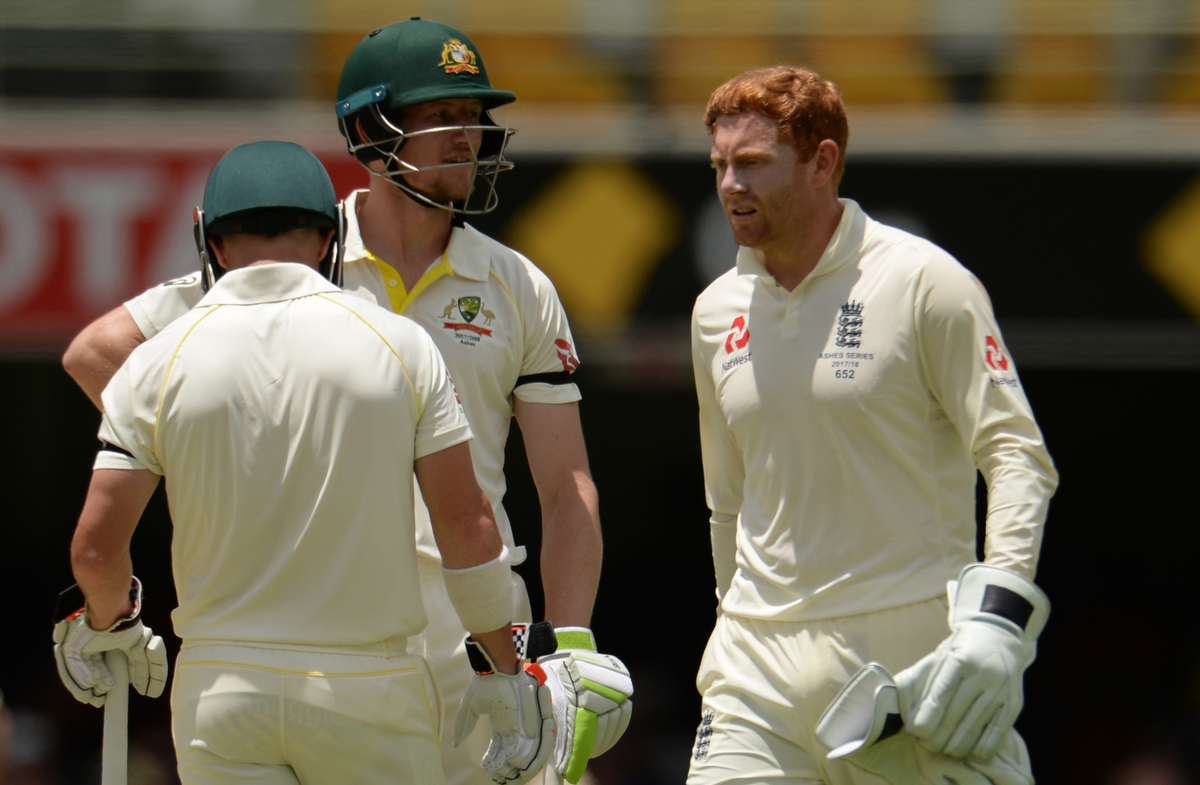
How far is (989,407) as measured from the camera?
8.41 feet

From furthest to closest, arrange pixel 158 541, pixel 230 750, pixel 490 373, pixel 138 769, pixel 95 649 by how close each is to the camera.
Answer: pixel 158 541
pixel 138 769
pixel 490 373
pixel 95 649
pixel 230 750

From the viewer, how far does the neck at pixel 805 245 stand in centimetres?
286

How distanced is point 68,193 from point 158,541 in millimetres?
2989

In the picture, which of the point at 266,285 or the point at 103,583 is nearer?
the point at 266,285

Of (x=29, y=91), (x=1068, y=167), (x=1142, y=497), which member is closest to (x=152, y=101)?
(x=29, y=91)

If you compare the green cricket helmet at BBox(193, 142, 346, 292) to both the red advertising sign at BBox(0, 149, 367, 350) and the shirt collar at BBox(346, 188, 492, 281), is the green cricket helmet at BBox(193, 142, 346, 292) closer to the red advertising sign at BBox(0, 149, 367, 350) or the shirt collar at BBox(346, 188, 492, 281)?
the shirt collar at BBox(346, 188, 492, 281)

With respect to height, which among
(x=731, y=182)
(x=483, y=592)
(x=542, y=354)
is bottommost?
(x=483, y=592)

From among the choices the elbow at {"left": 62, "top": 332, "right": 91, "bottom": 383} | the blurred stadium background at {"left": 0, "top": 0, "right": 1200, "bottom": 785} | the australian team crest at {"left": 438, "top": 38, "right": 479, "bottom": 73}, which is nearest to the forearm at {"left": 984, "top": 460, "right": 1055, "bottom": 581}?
the australian team crest at {"left": 438, "top": 38, "right": 479, "bottom": 73}

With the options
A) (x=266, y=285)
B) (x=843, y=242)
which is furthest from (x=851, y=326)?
(x=266, y=285)

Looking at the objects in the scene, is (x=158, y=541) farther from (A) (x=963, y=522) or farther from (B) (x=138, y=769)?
(A) (x=963, y=522)

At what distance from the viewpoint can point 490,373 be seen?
294 centimetres

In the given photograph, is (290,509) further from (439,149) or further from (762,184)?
(762,184)

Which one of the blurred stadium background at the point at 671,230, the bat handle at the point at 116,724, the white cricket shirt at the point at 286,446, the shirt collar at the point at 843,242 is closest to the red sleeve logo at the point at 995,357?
the shirt collar at the point at 843,242

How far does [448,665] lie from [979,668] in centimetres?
99
